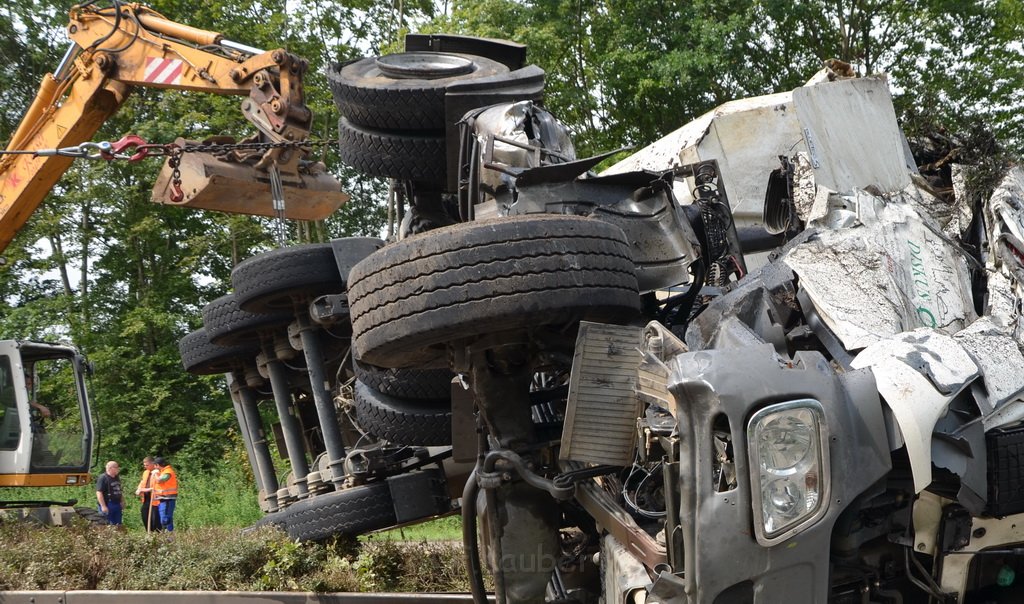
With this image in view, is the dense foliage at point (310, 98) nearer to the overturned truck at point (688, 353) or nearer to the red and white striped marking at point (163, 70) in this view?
the red and white striped marking at point (163, 70)

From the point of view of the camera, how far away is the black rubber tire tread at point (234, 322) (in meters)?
6.90

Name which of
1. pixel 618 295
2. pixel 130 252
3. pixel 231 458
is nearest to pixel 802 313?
pixel 618 295

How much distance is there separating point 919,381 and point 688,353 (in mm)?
677

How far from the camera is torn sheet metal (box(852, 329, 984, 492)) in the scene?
10.3 feet

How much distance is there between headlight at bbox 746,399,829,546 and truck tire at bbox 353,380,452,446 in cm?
273

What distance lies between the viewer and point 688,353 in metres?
3.22

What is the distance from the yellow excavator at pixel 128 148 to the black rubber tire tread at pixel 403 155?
7.21 feet

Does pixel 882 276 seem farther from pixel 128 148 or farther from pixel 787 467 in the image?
pixel 128 148

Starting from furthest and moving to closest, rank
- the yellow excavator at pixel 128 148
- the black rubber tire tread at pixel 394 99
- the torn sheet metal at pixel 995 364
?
the yellow excavator at pixel 128 148 → the black rubber tire tread at pixel 394 99 → the torn sheet metal at pixel 995 364

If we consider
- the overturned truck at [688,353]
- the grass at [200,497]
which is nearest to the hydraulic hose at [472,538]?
the overturned truck at [688,353]

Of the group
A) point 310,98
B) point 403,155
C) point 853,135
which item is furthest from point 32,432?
point 310,98

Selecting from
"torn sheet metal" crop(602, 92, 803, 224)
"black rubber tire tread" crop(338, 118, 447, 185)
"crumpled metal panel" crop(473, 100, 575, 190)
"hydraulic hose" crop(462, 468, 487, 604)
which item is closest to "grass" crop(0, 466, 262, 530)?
"black rubber tire tread" crop(338, 118, 447, 185)

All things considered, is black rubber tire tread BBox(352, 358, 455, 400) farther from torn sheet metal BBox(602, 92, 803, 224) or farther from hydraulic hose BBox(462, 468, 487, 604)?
torn sheet metal BBox(602, 92, 803, 224)

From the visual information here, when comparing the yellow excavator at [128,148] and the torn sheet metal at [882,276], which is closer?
the torn sheet metal at [882,276]
